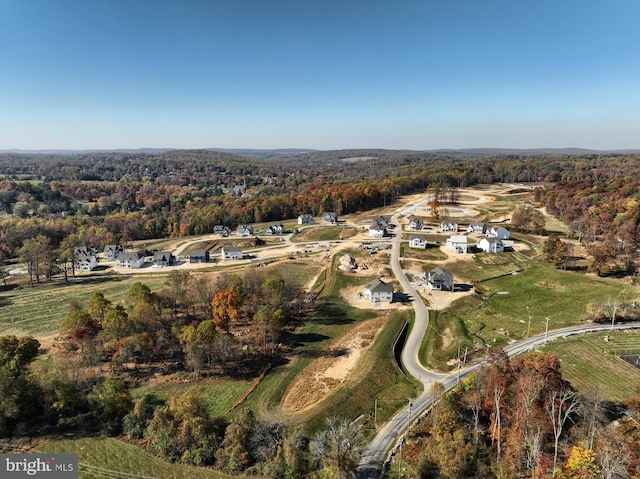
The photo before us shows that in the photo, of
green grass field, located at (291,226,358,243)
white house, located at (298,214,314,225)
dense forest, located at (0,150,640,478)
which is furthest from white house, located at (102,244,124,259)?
white house, located at (298,214,314,225)

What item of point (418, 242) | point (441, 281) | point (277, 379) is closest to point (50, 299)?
point (277, 379)

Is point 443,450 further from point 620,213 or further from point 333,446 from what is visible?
point 620,213

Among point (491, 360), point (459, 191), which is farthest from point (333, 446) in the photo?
point (459, 191)

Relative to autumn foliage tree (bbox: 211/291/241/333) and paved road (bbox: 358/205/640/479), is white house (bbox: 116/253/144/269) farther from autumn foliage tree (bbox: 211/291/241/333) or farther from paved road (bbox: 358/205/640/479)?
paved road (bbox: 358/205/640/479)

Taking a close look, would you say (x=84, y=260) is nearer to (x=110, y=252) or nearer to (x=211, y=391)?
(x=110, y=252)

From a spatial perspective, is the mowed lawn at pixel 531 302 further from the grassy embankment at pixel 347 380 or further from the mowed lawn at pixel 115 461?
the mowed lawn at pixel 115 461
